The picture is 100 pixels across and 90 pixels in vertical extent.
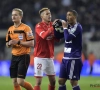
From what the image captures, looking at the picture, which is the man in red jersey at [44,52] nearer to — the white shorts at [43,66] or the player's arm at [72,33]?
the white shorts at [43,66]

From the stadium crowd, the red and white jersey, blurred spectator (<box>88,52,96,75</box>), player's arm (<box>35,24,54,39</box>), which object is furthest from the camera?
the stadium crowd

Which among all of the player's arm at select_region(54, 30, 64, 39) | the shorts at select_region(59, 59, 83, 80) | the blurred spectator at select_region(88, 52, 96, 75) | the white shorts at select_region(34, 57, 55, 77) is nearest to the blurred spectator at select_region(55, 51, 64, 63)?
the blurred spectator at select_region(88, 52, 96, 75)

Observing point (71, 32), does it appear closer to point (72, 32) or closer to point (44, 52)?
point (72, 32)

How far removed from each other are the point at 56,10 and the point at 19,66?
1730 cm

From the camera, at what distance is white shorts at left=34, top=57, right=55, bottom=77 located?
36.2ft

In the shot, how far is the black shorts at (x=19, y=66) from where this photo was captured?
10.6 metres

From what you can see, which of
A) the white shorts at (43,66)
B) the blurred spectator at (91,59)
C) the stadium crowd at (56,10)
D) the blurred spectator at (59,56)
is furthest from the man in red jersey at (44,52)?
the stadium crowd at (56,10)

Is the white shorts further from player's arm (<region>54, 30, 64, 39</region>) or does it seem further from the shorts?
the shorts


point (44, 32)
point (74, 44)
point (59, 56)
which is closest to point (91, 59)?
point (59, 56)

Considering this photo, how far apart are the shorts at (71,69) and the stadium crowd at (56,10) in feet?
52.2

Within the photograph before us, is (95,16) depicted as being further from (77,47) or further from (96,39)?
(77,47)

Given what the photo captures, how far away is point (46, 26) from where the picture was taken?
36.0ft

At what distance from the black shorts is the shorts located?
3.21 feet

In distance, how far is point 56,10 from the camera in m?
27.7
